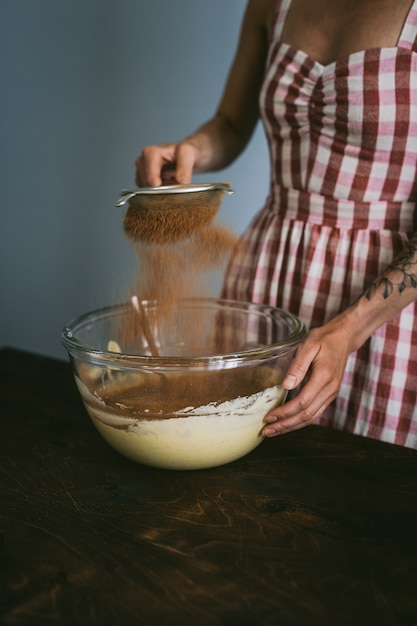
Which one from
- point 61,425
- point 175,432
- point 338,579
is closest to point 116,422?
point 175,432

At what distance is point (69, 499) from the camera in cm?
77

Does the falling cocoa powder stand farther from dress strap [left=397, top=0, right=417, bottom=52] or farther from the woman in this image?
dress strap [left=397, top=0, right=417, bottom=52]

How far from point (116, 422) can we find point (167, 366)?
103mm

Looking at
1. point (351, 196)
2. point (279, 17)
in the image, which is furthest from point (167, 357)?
point (279, 17)

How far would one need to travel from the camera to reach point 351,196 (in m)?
1.13

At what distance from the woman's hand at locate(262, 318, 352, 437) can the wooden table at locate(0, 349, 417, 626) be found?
0.05 meters

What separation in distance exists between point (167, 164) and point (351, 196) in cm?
31

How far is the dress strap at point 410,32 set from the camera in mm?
1036

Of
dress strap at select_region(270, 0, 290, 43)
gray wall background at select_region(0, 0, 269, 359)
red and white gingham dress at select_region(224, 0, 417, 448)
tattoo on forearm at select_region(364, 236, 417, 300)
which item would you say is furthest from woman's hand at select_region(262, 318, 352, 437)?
gray wall background at select_region(0, 0, 269, 359)

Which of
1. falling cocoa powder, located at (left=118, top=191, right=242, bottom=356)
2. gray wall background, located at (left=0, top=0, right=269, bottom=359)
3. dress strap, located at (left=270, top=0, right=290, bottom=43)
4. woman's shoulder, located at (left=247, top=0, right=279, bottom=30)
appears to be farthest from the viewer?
gray wall background, located at (left=0, top=0, right=269, bottom=359)

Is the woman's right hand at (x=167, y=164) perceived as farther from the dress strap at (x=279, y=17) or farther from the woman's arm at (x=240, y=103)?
the dress strap at (x=279, y=17)

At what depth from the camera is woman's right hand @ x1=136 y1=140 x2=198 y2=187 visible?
107cm

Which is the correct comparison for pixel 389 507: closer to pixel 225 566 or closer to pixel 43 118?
pixel 225 566

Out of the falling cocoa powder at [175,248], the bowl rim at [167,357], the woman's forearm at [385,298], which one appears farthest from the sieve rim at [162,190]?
the woman's forearm at [385,298]
